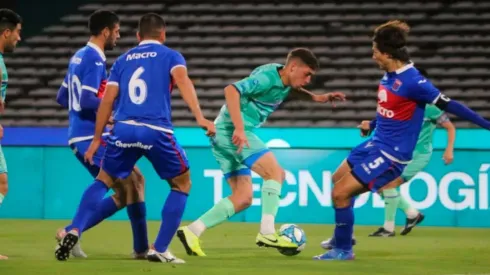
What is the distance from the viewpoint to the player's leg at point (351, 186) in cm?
790

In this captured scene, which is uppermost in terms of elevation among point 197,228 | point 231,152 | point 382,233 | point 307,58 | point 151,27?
point 151,27

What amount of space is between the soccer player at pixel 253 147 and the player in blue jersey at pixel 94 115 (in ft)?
1.46

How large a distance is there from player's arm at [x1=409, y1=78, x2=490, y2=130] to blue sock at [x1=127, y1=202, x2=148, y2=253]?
2.14m

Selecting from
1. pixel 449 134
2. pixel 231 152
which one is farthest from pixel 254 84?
pixel 449 134

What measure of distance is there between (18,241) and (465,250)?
4.03 metres

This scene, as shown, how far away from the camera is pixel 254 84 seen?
850 centimetres

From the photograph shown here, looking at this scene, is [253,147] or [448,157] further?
[448,157]

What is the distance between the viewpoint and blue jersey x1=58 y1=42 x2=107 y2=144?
802 cm

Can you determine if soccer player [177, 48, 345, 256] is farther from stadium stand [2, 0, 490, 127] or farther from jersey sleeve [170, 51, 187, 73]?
stadium stand [2, 0, 490, 127]

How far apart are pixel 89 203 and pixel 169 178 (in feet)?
1.86


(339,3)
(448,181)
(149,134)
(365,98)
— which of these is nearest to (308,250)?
(149,134)

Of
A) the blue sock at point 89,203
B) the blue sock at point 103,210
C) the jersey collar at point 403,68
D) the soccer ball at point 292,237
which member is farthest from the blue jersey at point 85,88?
the jersey collar at point 403,68

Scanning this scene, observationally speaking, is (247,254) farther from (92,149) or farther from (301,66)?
(92,149)

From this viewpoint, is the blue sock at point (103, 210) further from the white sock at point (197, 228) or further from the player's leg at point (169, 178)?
the player's leg at point (169, 178)
